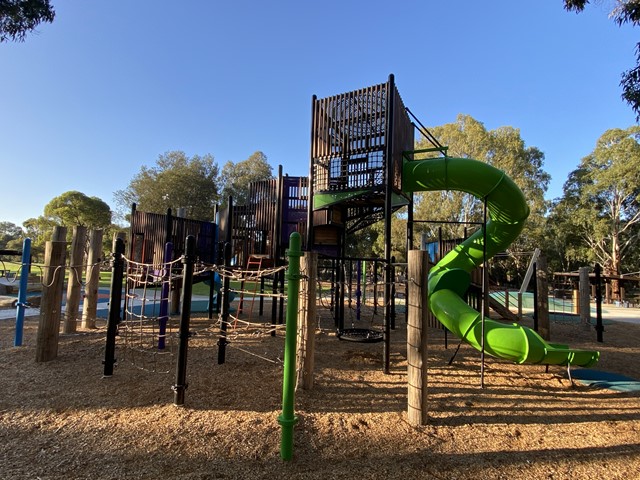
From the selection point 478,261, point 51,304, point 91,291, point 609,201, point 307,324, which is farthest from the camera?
point 609,201

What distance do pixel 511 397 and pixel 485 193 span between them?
359 cm

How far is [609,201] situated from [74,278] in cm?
3637

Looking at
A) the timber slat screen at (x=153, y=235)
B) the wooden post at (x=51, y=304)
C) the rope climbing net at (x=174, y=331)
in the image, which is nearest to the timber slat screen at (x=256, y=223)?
the timber slat screen at (x=153, y=235)

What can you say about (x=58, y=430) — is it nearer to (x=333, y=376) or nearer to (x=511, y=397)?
(x=333, y=376)

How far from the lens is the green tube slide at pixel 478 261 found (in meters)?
5.42

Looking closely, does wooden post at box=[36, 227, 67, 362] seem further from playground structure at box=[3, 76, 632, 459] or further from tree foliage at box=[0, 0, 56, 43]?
tree foliage at box=[0, 0, 56, 43]

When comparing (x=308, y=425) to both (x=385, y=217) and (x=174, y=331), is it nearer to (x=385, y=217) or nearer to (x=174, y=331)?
(x=385, y=217)

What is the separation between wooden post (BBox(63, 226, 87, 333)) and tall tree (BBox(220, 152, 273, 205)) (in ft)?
100

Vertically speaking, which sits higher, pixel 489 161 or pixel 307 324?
pixel 489 161

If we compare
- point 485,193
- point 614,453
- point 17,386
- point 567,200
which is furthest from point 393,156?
point 567,200

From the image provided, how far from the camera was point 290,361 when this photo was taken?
330 cm

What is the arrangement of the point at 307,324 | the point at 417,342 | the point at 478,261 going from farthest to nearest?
the point at 478,261, the point at 307,324, the point at 417,342

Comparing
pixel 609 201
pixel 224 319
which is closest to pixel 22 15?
pixel 224 319

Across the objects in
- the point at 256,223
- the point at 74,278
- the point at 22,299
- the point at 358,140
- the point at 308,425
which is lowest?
the point at 308,425
